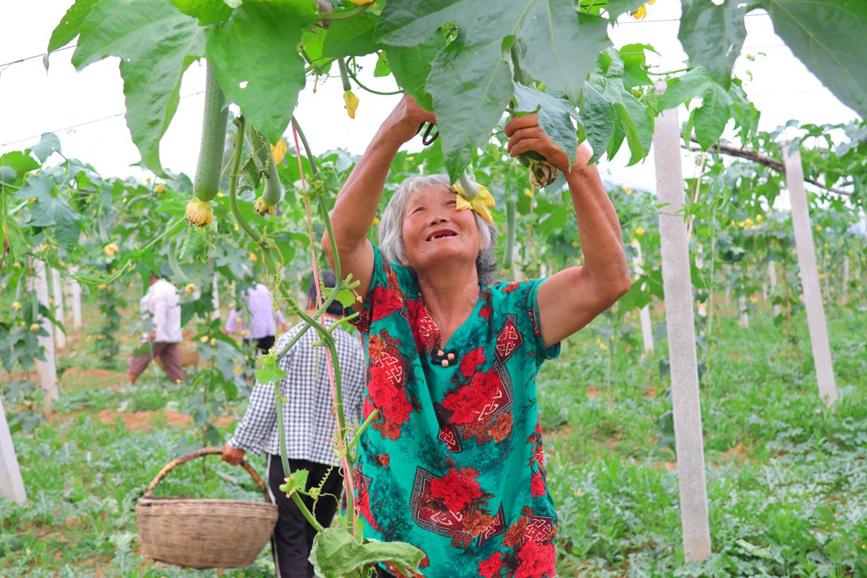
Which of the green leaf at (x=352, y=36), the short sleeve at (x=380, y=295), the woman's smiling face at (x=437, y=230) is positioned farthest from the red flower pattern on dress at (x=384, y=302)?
the green leaf at (x=352, y=36)

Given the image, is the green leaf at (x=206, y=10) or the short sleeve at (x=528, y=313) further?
the short sleeve at (x=528, y=313)

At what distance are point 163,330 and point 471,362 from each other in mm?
6883

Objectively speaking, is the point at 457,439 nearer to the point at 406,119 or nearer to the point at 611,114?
the point at 406,119

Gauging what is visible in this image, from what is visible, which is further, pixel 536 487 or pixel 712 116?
pixel 536 487

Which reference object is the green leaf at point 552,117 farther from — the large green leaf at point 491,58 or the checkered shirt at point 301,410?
the checkered shirt at point 301,410

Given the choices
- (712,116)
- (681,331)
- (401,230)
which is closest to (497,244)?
(681,331)

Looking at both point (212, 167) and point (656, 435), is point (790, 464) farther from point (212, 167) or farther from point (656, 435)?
point (212, 167)

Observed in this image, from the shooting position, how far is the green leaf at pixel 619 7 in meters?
0.57

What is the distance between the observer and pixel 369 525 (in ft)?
5.71

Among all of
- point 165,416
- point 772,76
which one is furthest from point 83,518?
point 772,76

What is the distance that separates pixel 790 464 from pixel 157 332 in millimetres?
5497

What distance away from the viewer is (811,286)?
5.83m

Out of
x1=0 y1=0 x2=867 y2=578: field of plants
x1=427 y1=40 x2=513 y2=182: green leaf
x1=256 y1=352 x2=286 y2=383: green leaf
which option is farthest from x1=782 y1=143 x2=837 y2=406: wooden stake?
x1=427 y1=40 x2=513 y2=182: green leaf

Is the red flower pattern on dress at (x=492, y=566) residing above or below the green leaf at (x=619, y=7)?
below
